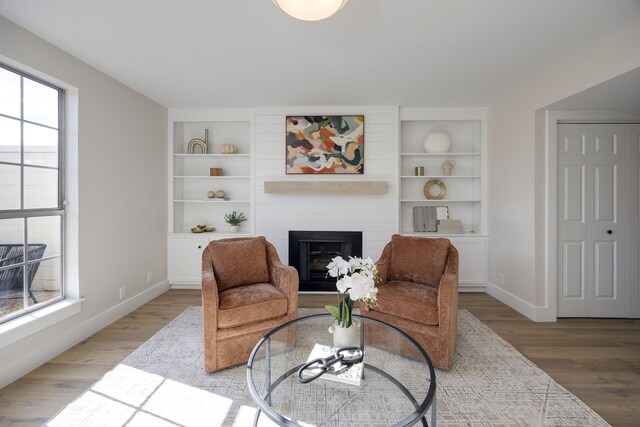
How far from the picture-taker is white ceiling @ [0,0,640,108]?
6.12 feet

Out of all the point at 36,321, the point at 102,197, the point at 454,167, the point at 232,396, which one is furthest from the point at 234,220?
the point at 454,167

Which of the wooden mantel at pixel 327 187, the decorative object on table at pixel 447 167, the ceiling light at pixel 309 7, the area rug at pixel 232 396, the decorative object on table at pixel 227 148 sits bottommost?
the area rug at pixel 232 396

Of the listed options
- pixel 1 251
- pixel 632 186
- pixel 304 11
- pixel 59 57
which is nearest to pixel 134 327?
pixel 1 251

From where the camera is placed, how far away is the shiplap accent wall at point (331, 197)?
3.85 meters

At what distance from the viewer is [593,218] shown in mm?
3006

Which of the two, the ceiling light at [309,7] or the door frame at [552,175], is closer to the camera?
the ceiling light at [309,7]

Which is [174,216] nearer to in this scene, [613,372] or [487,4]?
[487,4]

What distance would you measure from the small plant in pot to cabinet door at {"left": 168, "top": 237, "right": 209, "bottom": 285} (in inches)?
14.8

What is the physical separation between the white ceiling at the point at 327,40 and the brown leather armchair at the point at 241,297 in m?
1.68

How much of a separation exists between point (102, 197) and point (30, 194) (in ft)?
1.98

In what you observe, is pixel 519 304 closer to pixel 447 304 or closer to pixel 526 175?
pixel 526 175

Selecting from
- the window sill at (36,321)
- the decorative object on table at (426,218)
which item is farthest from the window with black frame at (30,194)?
the decorative object on table at (426,218)

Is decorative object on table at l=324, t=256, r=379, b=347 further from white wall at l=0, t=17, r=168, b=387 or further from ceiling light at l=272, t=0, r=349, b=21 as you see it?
white wall at l=0, t=17, r=168, b=387

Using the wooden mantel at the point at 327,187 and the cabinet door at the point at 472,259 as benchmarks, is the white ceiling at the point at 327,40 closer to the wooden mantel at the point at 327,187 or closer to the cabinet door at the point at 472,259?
the wooden mantel at the point at 327,187
